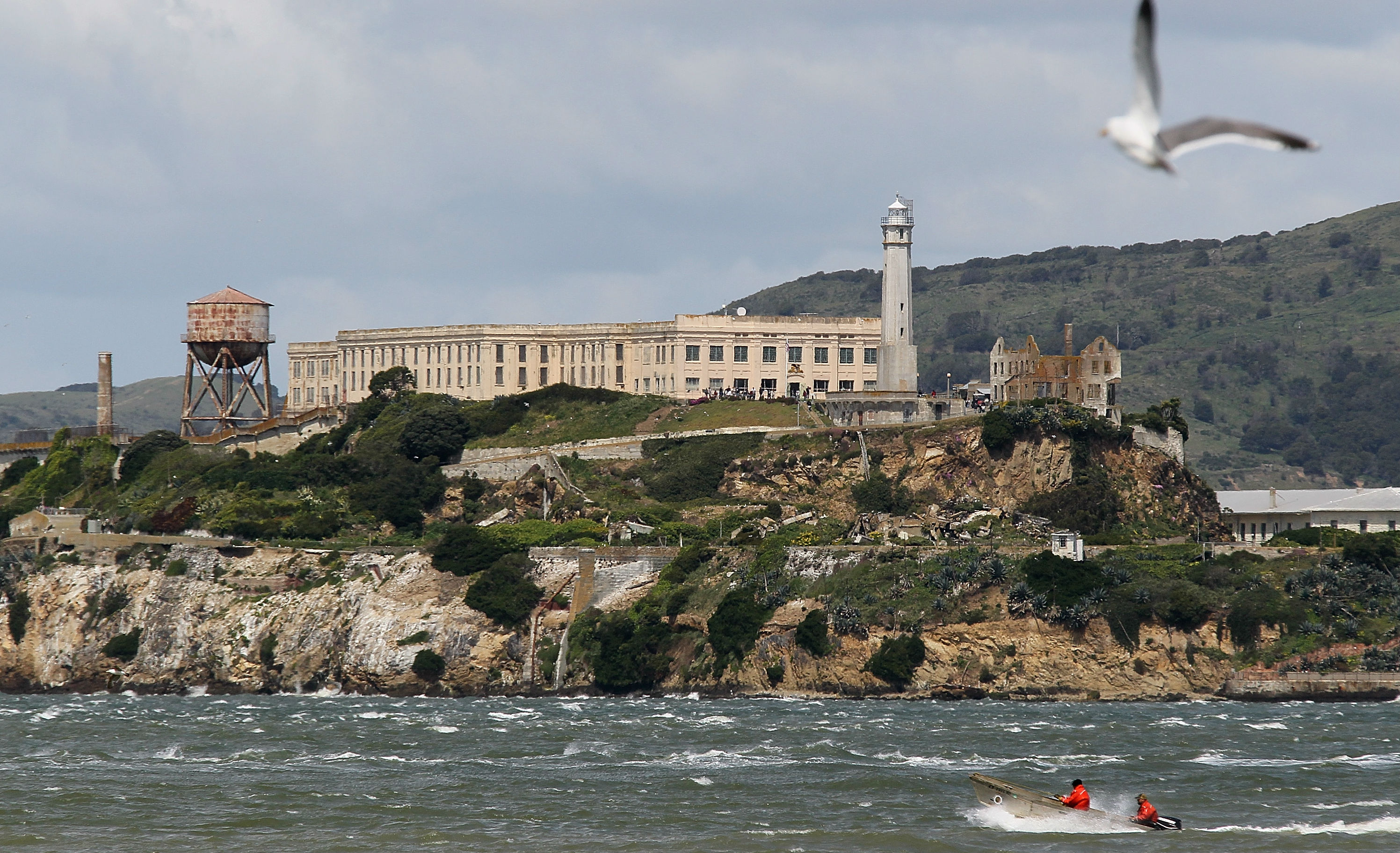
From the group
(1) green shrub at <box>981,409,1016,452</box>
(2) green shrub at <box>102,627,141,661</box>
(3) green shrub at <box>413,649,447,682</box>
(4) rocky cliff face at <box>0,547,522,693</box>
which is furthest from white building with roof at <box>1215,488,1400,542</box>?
(2) green shrub at <box>102,627,141,661</box>

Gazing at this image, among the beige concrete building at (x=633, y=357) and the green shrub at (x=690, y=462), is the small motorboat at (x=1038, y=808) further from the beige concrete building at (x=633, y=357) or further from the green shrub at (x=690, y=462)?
the beige concrete building at (x=633, y=357)

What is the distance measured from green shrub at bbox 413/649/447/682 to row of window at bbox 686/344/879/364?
45375 mm

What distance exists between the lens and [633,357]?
139m

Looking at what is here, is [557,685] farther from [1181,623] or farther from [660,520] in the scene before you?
[1181,623]

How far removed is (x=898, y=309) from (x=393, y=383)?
130 ft

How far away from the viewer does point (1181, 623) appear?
85688 mm

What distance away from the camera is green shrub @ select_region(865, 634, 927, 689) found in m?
86.5

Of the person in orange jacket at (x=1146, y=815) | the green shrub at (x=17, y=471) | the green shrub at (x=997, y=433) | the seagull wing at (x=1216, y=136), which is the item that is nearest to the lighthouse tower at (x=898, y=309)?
the green shrub at (x=997, y=433)

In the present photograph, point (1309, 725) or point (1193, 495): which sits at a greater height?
point (1193, 495)

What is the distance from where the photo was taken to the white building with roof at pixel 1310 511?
106 m

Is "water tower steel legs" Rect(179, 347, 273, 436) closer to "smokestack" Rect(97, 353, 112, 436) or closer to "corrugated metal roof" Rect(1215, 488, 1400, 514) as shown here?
"smokestack" Rect(97, 353, 112, 436)

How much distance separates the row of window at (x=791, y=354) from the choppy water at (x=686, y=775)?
5197cm

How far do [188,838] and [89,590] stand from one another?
56.1 m

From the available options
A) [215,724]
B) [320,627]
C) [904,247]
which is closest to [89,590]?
Result: [320,627]
